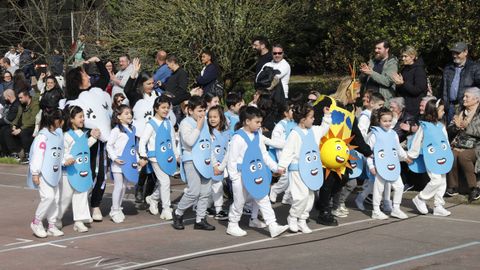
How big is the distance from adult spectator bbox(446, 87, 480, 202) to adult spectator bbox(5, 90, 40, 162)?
882 cm

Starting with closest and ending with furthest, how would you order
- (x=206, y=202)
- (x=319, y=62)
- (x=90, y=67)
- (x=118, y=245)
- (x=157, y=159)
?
1. (x=118, y=245)
2. (x=206, y=202)
3. (x=157, y=159)
4. (x=90, y=67)
5. (x=319, y=62)

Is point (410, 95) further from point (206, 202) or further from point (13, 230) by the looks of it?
point (13, 230)

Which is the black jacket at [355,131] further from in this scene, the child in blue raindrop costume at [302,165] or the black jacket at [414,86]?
the black jacket at [414,86]

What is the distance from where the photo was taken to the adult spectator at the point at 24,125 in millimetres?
18375

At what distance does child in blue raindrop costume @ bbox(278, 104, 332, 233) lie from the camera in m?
10.5

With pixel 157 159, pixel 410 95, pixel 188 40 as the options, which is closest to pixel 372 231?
pixel 157 159

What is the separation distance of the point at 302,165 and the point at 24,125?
30.7 feet

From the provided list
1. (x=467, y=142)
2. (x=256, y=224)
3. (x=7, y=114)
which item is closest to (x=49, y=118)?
(x=256, y=224)

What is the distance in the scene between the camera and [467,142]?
516 inches

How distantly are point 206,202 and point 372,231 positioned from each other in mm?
1992

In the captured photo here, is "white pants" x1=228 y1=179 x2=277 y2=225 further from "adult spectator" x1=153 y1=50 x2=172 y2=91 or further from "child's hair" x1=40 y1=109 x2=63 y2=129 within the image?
"adult spectator" x1=153 y1=50 x2=172 y2=91

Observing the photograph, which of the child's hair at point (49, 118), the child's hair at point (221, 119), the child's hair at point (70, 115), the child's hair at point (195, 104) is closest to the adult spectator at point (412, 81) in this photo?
the child's hair at point (221, 119)

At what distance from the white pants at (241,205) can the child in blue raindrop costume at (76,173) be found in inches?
70.5

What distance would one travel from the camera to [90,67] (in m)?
13.4
